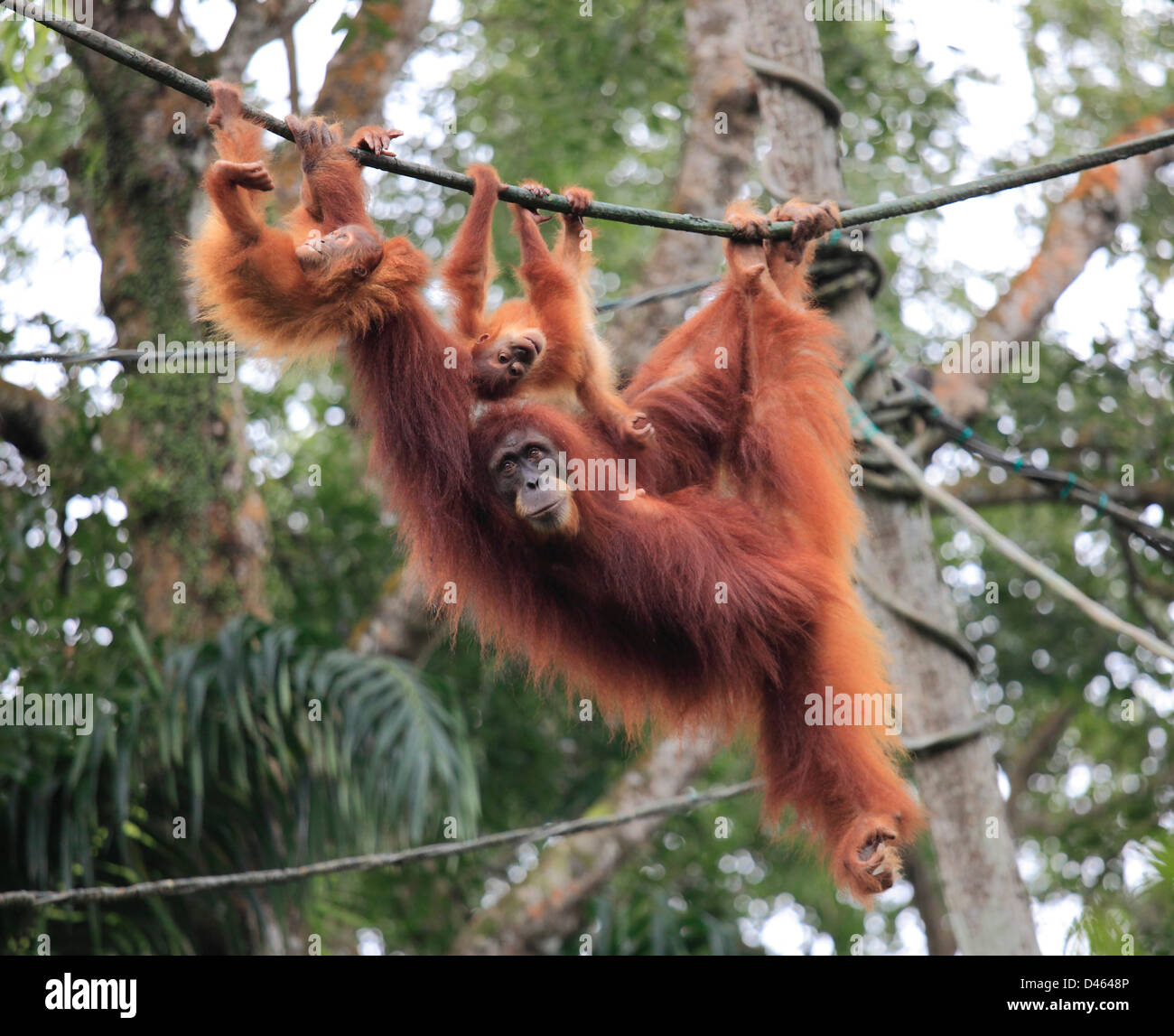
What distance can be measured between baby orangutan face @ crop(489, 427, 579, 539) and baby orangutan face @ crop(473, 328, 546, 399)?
1.48 ft

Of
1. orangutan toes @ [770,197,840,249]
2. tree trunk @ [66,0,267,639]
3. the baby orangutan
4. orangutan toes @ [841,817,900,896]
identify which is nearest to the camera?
orangutan toes @ [841,817,900,896]

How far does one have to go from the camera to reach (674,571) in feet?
13.4

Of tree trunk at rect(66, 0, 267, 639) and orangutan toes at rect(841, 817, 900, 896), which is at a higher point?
tree trunk at rect(66, 0, 267, 639)

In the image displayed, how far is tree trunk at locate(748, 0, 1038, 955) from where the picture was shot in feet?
14.3

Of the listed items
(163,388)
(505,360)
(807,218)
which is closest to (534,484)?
(505,360)

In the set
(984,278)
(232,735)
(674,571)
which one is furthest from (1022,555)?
(984,278)

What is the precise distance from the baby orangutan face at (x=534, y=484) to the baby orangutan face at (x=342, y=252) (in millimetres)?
669

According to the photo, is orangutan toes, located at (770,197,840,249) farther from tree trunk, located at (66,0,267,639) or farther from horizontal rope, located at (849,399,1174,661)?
tree trunk, located at (66,0,267,639)

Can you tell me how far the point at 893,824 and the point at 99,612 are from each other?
3913 mm

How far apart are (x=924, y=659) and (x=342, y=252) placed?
Answer: 2441 millimetres

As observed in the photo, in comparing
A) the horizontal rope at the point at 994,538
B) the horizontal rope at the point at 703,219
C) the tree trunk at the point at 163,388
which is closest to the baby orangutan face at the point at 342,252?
the horizontal rope at the point at 703,219

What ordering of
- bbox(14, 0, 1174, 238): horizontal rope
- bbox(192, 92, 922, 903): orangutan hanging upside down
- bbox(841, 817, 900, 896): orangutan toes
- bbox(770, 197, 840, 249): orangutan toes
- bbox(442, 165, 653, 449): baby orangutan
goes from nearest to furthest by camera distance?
bbox(14, 0, 1174, 238): horizontal rope, bbox(192, 92, 922, 903): orangutan hanging upside down, bbox(841, 817, 900, 896): orangutan toes, bbox(770, 197, 840, 249): orangutan toes, bbox(442, 165, 653, 449): baby orangutan

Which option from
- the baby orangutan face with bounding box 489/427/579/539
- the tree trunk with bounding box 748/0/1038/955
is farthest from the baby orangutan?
the tree trunk with bounding box 748/0/1038/955

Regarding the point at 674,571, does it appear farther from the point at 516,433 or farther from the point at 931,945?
the point at 931,945
